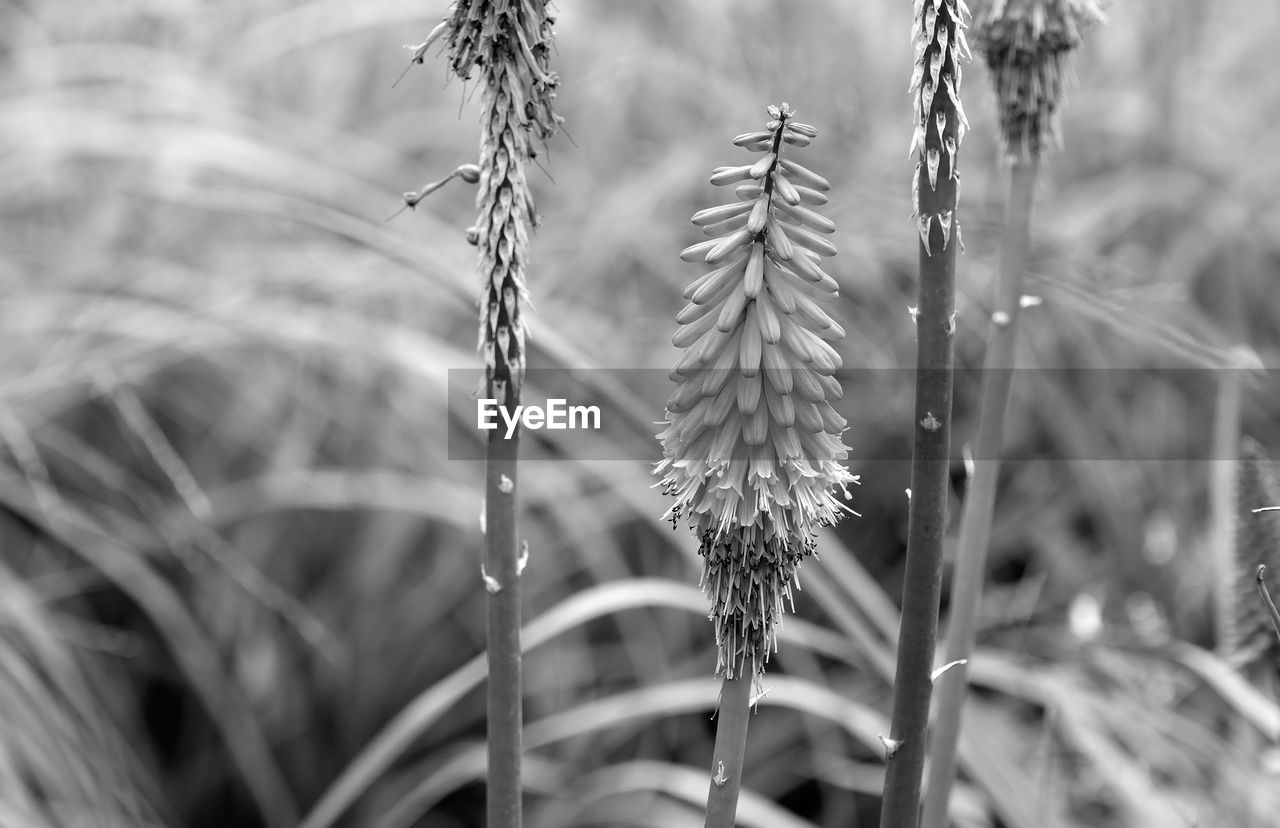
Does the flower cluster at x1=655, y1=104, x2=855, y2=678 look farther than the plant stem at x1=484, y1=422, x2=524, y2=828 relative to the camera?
No

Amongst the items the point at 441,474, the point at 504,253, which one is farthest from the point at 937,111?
the point at 441,474

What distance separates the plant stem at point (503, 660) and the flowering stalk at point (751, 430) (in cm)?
21

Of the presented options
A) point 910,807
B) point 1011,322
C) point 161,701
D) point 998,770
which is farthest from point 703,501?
point 161,701

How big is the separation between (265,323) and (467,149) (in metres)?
2.05

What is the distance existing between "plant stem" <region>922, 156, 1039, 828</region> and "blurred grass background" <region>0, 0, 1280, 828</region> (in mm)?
1245

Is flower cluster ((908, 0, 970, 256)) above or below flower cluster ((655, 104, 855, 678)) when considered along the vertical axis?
above

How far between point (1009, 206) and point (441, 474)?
330 centimetres

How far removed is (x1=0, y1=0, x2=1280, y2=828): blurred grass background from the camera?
3.86 meters

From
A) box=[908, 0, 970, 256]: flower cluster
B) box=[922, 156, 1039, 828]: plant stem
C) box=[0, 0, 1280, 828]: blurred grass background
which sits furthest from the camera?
box=[0, 0, 1280, 828]: blurred grass background

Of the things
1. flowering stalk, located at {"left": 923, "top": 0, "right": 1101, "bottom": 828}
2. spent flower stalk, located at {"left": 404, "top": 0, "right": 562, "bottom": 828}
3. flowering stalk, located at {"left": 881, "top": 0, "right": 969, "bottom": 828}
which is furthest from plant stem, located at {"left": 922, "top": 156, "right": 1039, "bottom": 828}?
spent flower stalk, located at {"left": 404, "top": 0, "right": 562, "bottom": 828}

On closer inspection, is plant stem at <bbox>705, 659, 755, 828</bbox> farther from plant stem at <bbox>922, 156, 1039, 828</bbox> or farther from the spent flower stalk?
plant stem at <bbox>922, 156, 1039, 828</bbox>

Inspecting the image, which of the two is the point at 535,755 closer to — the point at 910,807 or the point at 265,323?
the point at 265,323

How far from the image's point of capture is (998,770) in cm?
288

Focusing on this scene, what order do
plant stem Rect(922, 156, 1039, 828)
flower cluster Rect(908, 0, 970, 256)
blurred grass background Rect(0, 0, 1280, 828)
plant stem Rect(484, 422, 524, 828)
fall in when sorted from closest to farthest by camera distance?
flower cluster Rect(908, 0, 970, 256)
plant stem Rect(484, 422, 524, 828)
plant stem Rect(922, 156, 1039, 828)
blurred grass background Rect(0, 0, 1280, 828)
